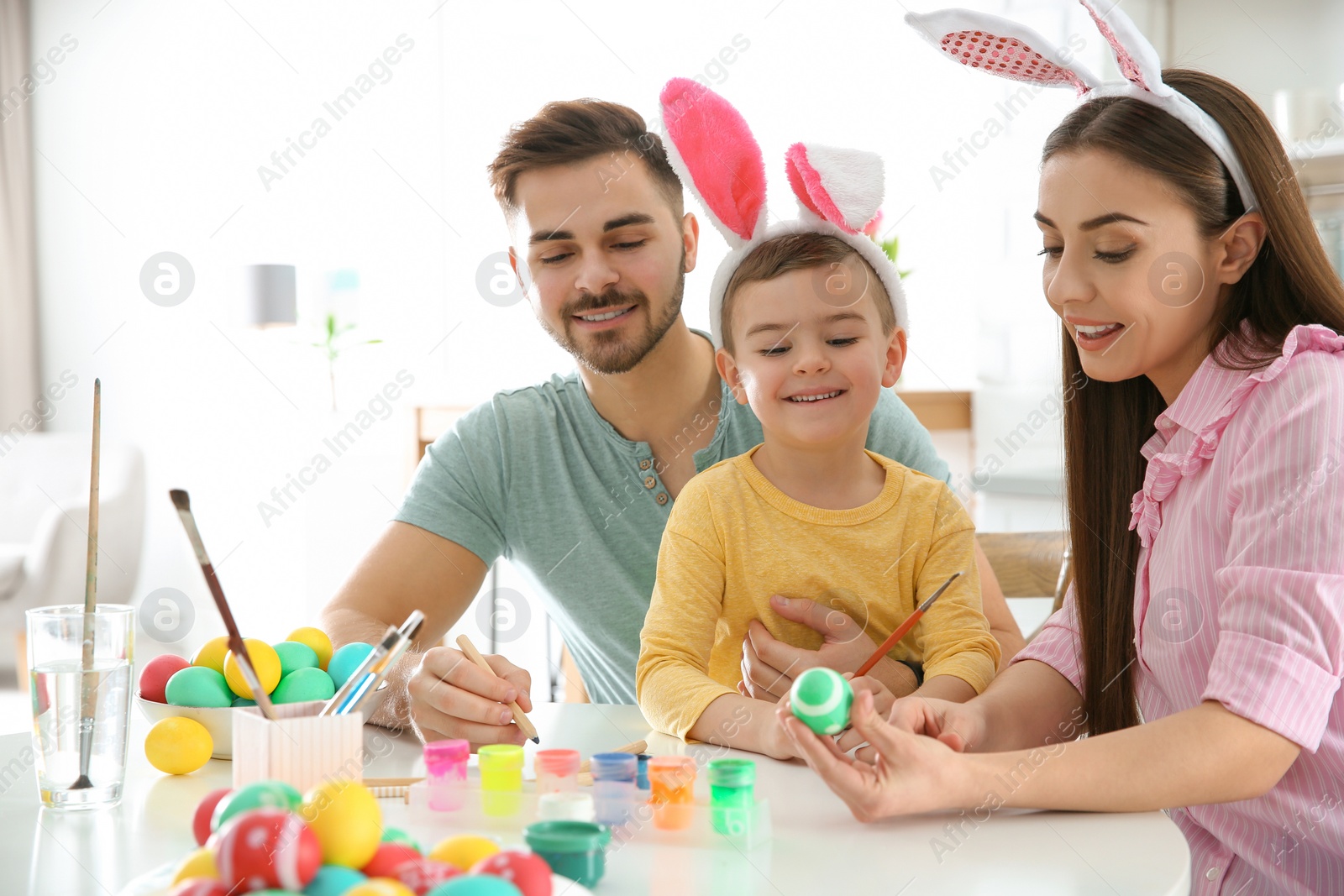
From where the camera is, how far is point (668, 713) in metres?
1.05

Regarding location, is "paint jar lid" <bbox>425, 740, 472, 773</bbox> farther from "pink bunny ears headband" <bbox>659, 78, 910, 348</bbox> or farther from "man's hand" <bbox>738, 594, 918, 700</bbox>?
"pink bunny ears headband" <bbox>659, 78, 910, 348</bbox>

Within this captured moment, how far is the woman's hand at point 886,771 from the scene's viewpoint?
77cm

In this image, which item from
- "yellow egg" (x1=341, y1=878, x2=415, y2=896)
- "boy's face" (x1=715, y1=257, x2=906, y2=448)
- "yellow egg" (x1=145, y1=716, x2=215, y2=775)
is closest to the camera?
"yellow egg" (x1=341, y1=878, x2=415, y2=896)

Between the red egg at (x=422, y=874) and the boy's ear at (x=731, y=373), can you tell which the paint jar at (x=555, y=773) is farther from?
the boy's ear at (x=731, y=373)

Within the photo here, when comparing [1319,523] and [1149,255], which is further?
[1149,255]

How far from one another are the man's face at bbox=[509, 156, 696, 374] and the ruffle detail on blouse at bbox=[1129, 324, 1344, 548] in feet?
2.42

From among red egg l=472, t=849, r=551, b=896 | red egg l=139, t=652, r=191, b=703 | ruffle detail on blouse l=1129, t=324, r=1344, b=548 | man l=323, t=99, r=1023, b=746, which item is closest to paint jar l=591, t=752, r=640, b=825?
red egg l=472, t=849, r=551, b=896

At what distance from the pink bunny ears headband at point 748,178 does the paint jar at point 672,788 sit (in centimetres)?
65

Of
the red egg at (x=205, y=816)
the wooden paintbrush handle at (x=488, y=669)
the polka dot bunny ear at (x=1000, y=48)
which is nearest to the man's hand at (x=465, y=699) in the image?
the wooden paintbrush handle at (x=488, y=669)

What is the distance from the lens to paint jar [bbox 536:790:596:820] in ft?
2.39

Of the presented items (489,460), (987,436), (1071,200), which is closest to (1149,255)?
(1071,200)

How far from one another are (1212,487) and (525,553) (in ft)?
3.08

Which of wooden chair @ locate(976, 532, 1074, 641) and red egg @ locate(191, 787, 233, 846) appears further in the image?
wooden chair @ locate(976, 532, 1074, 641)

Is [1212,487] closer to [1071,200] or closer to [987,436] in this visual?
[1071,200]
